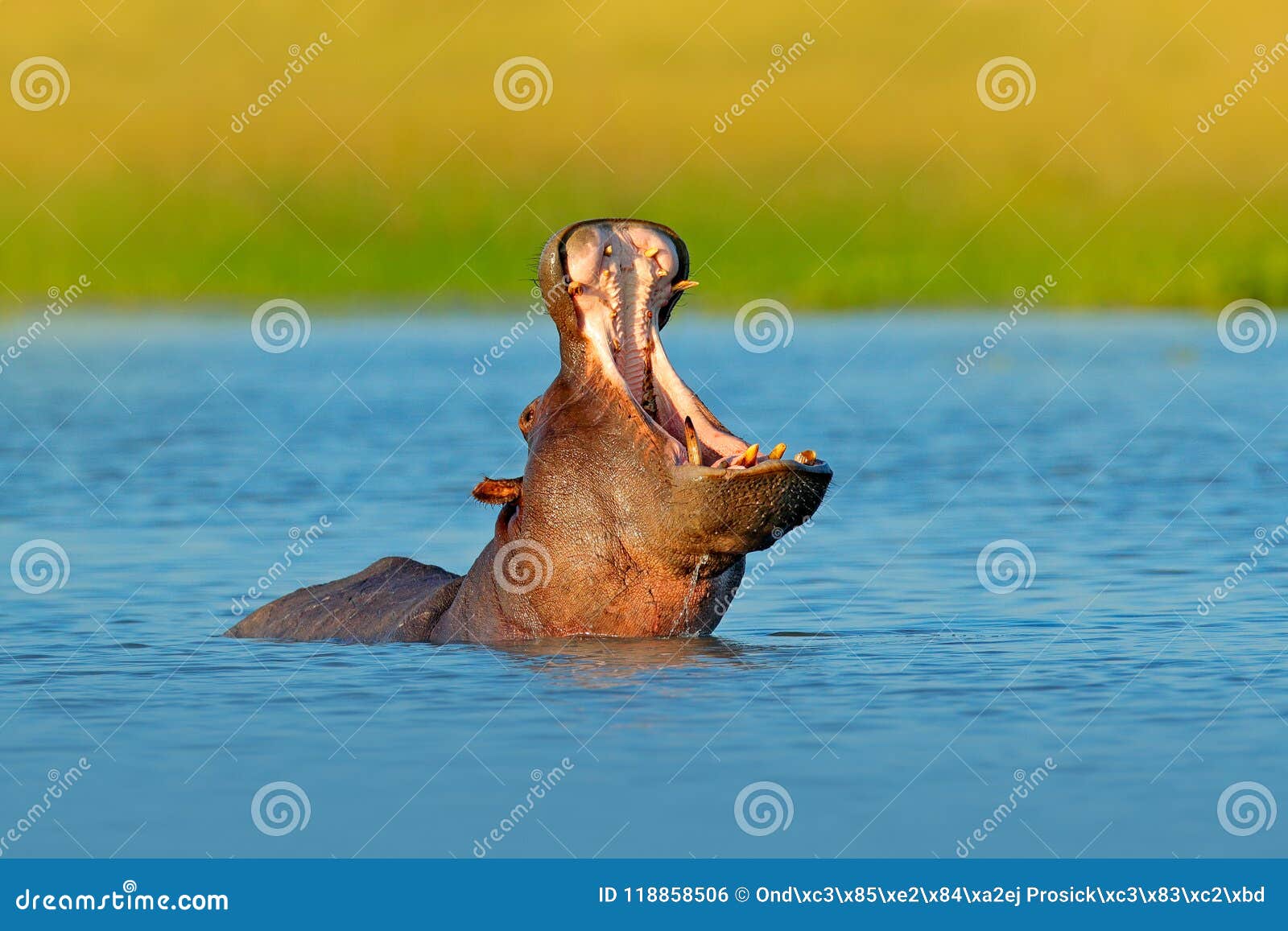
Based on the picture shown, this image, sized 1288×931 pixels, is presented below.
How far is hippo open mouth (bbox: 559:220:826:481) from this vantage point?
9.89m

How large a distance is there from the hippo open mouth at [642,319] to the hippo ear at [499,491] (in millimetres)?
783

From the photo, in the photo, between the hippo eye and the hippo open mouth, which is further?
the hippo eye

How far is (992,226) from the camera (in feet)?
179

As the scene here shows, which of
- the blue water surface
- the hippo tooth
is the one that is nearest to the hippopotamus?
the hippo tooth

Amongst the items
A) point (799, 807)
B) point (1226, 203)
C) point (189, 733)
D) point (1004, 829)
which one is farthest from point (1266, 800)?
point (1226, 203)

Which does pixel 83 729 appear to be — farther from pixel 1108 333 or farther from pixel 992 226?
pixel 992 226

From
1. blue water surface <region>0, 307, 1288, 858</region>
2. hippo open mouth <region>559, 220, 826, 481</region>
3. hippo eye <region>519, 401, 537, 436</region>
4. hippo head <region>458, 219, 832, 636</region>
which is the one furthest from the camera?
hippo eye <region>519, 401, 537, 436</region>

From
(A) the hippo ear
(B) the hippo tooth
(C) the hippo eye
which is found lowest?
(A) the hippo ear

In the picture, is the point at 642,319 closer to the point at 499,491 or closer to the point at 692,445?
the point at 692,445

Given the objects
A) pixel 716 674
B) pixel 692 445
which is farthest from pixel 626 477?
pixel 716 674

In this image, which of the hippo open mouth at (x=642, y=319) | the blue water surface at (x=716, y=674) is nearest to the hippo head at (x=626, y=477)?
the hippo open mouth at (x=642, y=319)

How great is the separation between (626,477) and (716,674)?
107cm

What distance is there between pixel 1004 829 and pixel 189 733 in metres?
3.76

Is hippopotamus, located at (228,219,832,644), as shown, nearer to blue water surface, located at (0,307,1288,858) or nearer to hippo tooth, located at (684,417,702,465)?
hippo tooth, located at (684,417,702,465)
